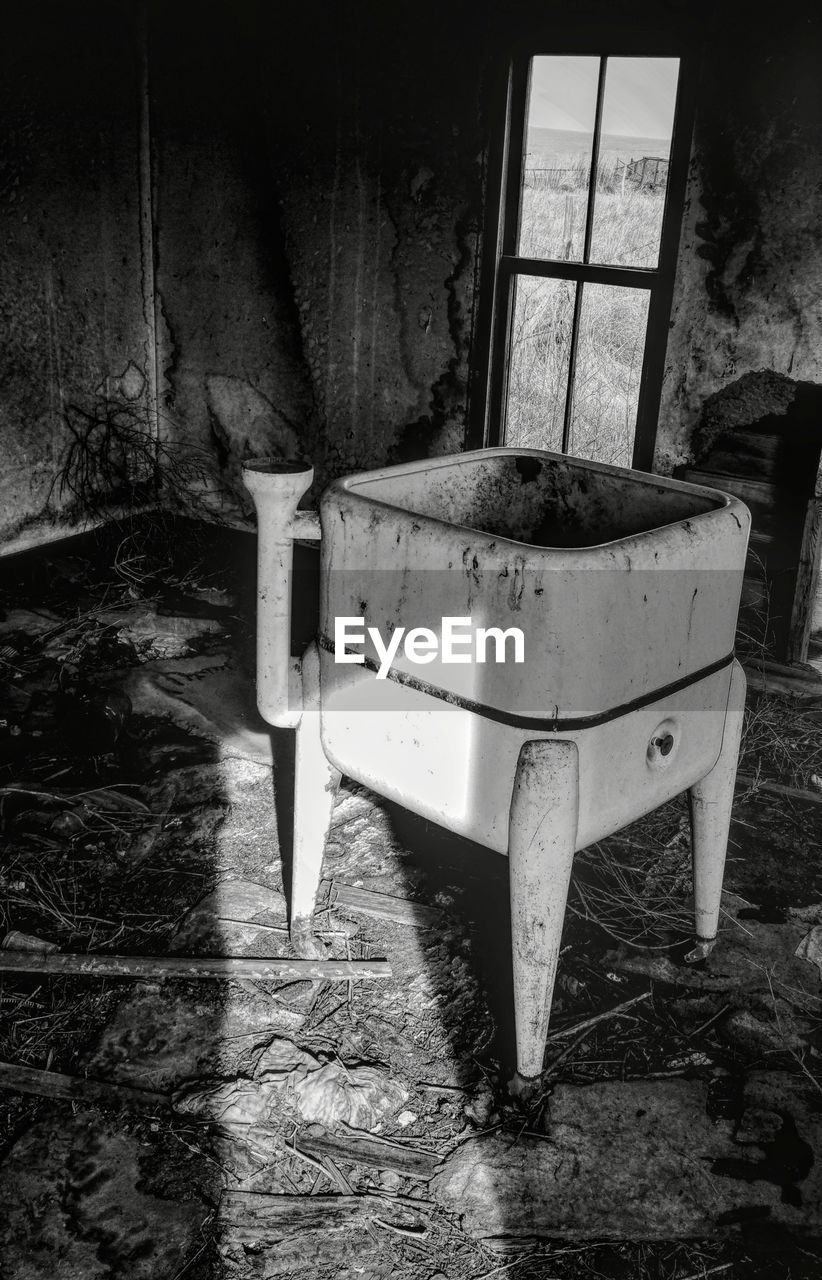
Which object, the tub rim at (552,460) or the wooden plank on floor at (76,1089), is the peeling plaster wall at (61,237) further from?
Result: the wooden plank on floor at (76,1089)

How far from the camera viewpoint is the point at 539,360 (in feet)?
12.9

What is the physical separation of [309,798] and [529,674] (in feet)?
2.25

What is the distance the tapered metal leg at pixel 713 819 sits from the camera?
2205 millimetres

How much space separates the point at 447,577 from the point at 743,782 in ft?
5.34

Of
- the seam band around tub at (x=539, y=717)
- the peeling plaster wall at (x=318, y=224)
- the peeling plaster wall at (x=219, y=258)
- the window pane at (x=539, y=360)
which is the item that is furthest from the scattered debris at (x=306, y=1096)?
the peeling plaster wall at (x=219, y=258)

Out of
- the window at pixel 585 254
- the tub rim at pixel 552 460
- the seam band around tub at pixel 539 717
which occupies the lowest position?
the seam band around tub at pixel 539 717

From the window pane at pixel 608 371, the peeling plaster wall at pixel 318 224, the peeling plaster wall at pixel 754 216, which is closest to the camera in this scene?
the peeling plaster wall at pixel 754 216

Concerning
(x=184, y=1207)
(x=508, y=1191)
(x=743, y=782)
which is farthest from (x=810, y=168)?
(x=184, y=1207)

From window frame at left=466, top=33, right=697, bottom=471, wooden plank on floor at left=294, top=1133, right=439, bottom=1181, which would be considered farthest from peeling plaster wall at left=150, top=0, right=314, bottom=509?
wooden plank on floor at left=294, top=1133, right=439, bottom=1181

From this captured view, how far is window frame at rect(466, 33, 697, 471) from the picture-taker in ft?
11.2

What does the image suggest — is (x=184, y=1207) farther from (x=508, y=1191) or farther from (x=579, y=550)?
(x=579, y=550)

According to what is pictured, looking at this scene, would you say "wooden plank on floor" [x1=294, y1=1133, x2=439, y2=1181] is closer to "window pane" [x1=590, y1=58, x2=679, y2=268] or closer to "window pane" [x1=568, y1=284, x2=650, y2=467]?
"window pane" [x1=568, y1=284, x2=650, y2=467]

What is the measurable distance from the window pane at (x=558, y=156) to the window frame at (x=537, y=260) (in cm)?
3

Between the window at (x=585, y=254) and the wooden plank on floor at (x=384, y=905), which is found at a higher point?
the window at (x=585, y=254)
